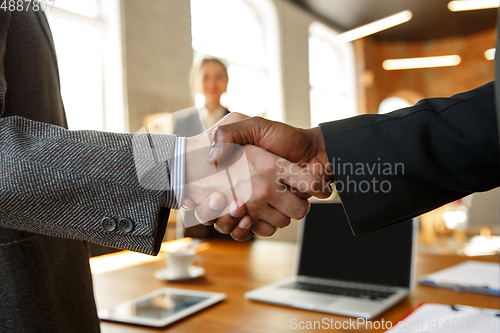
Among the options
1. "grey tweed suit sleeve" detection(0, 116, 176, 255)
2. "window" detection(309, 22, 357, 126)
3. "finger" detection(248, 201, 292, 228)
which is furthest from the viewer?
"window" detection(309, 22, 357, 126)

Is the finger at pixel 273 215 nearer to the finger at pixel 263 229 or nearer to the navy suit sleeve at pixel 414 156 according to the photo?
the finger at pixel 263 229

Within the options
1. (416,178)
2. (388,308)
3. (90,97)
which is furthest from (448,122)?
(90,97)

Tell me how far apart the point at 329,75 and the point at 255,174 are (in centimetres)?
607

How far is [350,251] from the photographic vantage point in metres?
0.82

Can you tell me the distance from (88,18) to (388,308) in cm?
271

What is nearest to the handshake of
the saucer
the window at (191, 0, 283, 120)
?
the saucer

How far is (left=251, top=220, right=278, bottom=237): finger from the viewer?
723 mm

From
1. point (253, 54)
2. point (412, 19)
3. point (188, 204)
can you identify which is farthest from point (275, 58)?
point (188, 204)

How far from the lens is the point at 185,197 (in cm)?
62

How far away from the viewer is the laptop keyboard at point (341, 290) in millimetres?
704

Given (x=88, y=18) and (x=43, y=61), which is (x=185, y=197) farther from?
(x=88, y=18)

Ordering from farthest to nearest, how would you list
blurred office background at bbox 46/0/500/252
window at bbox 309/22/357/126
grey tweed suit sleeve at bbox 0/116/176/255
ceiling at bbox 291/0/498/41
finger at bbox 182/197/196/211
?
window at bbox 309/22/357/126, ceiling at bbox 291/0/498/41, blurred office background at bbox 46/0/500/252, finger at bbox 182/197/196/211, grey tweed suit sleeve at bbox 0/116/176/255

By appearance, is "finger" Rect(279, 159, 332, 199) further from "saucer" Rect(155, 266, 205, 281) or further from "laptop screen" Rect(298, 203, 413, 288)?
"saucer" Rect(155, 266, 205, 281)

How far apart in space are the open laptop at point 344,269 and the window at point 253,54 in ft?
8.79
